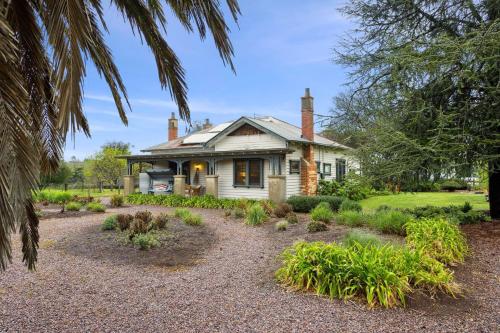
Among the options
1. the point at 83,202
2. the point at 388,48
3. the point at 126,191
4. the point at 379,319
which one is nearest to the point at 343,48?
the point at 388,48

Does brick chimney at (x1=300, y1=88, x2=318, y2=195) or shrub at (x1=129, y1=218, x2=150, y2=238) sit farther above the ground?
brick chimney at (x1=300, y1=88, x2=318, y2=195)

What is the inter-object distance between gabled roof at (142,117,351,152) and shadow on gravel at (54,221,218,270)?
9070 millimetres

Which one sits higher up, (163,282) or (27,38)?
(27,38)

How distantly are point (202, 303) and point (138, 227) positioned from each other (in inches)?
183

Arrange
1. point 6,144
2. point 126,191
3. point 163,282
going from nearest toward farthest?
point 6,144, point 163,282, point 126,191

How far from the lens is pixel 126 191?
21.7 m

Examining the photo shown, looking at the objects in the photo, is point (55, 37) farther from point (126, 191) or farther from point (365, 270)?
point (126, 191)

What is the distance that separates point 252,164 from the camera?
62.0 feet

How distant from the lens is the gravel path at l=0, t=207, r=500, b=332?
3875 mm

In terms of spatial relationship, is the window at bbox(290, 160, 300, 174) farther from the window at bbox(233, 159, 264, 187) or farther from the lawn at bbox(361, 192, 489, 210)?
the lawn at bbox(361, 192, 489, 210)

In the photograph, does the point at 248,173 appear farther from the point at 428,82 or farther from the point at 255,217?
the point at 428,82

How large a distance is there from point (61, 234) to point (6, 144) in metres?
8.64

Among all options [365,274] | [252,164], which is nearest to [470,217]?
[365,274]

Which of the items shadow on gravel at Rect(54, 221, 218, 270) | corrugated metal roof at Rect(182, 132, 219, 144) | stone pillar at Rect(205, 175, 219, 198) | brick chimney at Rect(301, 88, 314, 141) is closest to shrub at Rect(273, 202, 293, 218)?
shadow on gravel at Rect(54, 221, 218, 270)
